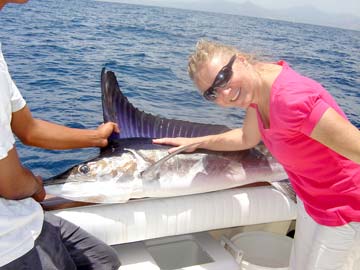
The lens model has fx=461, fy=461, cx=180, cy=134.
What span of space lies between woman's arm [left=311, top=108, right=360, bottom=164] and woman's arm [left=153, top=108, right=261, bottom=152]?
44cm

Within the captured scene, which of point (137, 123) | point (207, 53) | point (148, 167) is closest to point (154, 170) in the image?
point (148, 167)

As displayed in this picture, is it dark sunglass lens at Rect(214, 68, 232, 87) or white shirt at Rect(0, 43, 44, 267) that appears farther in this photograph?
dark sunglass lens at Rect(214, 68, 232, 87)

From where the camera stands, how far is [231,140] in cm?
196

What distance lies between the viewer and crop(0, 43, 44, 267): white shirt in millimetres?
1200

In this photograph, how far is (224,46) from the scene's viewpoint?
1.57 meters

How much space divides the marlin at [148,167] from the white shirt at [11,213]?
37cm

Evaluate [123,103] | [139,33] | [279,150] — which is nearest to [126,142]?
[123,103]

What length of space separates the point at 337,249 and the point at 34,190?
1.03 metres

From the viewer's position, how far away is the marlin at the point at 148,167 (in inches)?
71.4

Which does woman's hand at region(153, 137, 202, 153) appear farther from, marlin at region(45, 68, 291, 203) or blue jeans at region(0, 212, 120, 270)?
blue jeans at region(0, 212, 120, 270)

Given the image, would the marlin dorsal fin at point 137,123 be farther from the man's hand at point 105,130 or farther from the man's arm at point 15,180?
the man's arm at point 15,180

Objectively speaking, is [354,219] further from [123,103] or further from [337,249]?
[123,103]

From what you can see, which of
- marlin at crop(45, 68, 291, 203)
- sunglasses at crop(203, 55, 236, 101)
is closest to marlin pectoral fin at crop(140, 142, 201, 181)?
marlin at crop(45, 68, 291, 203)

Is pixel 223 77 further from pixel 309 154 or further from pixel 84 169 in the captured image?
pixel 84 169
